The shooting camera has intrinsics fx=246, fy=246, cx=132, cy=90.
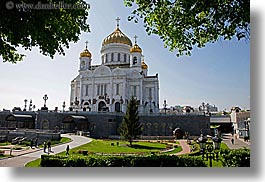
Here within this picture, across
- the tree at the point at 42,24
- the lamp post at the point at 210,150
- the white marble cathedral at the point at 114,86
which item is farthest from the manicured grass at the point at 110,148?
the white marble cathedral at the point at 114,86

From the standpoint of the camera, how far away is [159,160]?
15.5 feet

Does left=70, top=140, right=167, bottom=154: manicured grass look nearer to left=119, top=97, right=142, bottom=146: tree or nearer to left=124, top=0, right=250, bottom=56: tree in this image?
left=119, top=97, right=142, bottom=146: tree

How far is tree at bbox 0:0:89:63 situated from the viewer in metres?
4.64

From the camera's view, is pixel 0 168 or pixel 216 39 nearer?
pixel 0 168

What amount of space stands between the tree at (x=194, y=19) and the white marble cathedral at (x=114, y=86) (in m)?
10.6

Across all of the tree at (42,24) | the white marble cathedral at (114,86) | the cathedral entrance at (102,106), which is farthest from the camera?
the cathedral entrance at (102,106)

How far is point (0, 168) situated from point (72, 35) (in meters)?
2.90

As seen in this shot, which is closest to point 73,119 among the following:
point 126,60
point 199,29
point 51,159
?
point 126,60

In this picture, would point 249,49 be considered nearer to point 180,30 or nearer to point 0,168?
point 180,30

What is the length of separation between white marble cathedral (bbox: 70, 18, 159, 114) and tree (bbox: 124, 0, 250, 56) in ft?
34.7

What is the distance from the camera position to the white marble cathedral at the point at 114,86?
1655 cm

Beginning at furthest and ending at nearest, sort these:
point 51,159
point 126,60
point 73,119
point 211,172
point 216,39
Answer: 1. point 126,60
2. point 73,119
3. point 216,39
4. point 51,159
5. point 211,172

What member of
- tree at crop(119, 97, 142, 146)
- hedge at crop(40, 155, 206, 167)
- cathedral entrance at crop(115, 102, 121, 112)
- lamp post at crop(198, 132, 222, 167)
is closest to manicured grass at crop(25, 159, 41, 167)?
hedge at crop(40, 155, 206, 167)

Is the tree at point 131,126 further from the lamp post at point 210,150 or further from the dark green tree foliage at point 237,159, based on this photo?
the dark green tree foliage at point 237,159
